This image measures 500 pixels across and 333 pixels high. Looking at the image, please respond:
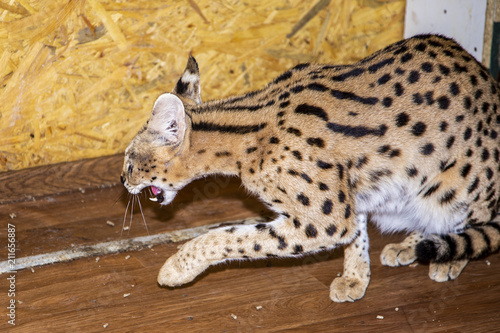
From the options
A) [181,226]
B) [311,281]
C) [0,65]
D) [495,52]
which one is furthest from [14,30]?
[495,52]

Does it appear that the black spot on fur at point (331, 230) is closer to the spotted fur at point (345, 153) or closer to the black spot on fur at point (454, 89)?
the spotted fur at point (345, 153)

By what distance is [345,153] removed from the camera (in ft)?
9.03

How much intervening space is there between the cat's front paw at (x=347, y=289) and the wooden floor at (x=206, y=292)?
0.03 meters

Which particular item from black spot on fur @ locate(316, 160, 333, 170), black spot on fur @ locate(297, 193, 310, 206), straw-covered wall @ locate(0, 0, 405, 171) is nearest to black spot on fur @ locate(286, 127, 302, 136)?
black spot on fur @ locate(316, 160, 333, 170)

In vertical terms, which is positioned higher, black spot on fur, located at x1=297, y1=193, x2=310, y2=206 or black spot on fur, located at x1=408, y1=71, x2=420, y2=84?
black spot on fur, located at x1=408, y1=71, x2=420, y2=84

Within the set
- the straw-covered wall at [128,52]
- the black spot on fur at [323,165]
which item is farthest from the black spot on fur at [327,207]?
the straw-covered wall at [128,52]

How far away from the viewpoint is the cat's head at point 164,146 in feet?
8.86

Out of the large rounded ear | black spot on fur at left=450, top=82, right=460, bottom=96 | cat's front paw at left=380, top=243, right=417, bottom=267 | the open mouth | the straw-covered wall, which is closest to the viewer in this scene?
the large rounded ear

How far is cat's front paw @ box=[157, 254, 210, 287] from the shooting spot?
112 inches

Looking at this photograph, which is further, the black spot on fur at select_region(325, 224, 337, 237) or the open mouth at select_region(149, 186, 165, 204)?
the open mouth at select_region(149, 186, 165, 204)

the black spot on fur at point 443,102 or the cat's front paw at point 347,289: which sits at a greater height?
the black spot on fur at point 443,102

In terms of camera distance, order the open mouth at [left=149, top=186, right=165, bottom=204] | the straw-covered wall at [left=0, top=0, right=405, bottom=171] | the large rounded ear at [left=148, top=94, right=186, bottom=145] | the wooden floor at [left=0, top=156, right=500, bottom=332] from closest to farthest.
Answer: the large rounded ear at [left=148, top=94, right=186, bottom=145], the wooden floor at [left=0, top=156, right=500, bottom=332], the open mouth at [left=149, top=186, right=165, bottom=204], the straw-covered wall at [left=0, top=0, right=405, bottom=171]

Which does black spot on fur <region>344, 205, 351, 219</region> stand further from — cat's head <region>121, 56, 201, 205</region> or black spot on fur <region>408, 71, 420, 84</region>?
cat's head <region>121, 56, 201, 205</region>

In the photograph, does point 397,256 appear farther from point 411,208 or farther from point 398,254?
point 411,208
